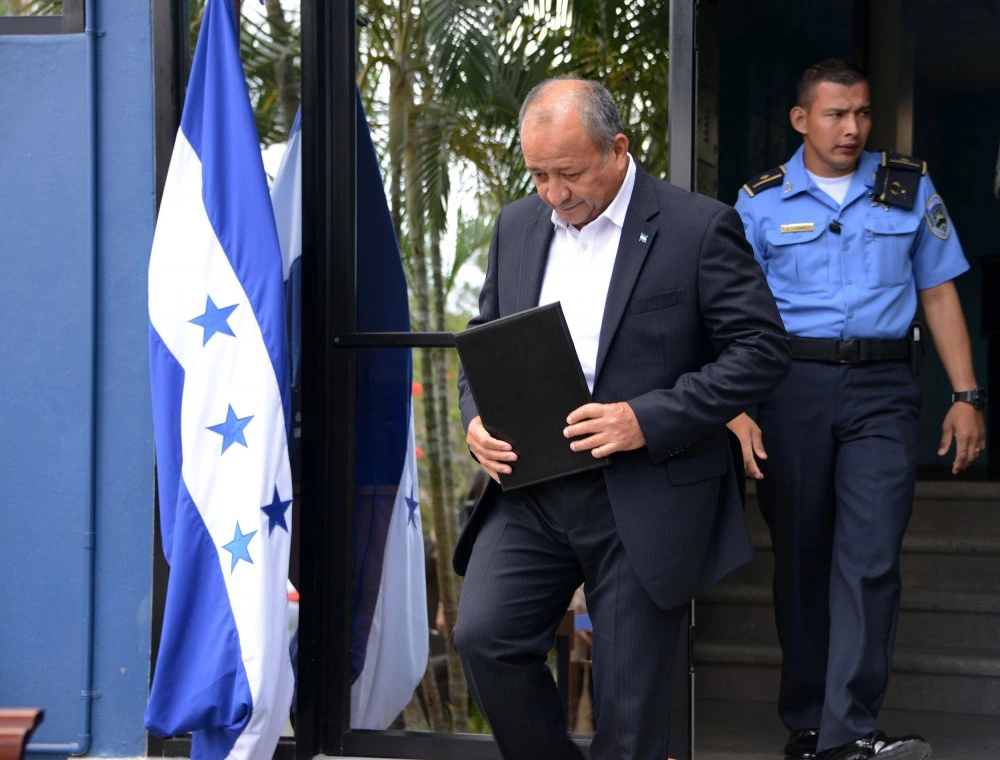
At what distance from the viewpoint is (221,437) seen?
367 centimetres

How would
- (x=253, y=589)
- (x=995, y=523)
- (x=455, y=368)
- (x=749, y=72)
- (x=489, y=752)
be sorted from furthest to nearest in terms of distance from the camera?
(x=749, y=72) → (x=995, y=523) → (x=455, y=368) → (x=489, y=752) → (x=253, y=589)

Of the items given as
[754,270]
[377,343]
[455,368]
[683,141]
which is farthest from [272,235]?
[754,270]

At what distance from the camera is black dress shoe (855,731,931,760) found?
3.48 meters

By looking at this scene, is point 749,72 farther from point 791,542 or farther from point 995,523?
point 791,542

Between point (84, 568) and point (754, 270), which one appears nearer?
point (754, 270)

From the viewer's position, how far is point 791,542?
3.83 metres

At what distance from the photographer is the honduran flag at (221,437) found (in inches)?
142

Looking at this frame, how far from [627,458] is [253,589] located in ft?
3.96

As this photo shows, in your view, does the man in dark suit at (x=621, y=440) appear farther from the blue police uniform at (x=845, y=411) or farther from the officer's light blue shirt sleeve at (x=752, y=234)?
the officer's light blue shirt sleeve at (x=752, y=234)

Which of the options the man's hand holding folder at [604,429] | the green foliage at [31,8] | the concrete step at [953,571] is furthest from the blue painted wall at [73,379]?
the concrete step at [953,571]

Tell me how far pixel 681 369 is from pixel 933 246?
1187 millimetres

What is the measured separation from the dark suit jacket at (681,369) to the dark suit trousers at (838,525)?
77 cm

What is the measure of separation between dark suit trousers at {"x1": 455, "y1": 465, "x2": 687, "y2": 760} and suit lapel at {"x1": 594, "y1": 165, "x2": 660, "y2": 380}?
310 millimetres

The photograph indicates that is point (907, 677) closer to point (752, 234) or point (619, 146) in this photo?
point (752, 234)
